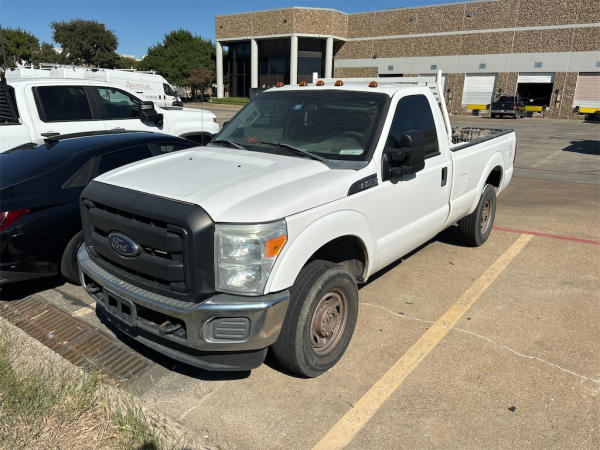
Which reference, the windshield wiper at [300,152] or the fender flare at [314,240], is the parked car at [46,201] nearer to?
the windshield wiper at [300,152]

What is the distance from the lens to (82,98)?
24.3 ft

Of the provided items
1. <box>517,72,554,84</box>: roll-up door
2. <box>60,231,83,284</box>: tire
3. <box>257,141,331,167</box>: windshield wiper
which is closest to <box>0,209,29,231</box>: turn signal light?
<box>60,231,83,284</box>: tire

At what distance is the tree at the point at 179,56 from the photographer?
61.0 metres

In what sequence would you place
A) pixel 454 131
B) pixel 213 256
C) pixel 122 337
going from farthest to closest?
pixel 454 131, pixel 122 337, pixel 213 256

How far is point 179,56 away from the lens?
6234 cm

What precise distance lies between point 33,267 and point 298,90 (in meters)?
2.91

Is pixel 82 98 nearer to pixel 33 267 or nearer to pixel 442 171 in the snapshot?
pixel 33 267

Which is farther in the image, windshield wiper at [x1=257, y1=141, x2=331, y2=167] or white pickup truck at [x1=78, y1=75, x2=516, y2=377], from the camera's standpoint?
windshield wiper at [x1=257, y1=141, x2=331, y2=167]

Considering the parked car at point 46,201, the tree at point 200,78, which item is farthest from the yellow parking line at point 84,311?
the tree at point 200,78

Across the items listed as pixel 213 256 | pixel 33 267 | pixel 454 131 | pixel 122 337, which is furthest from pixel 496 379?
pixel 454 131

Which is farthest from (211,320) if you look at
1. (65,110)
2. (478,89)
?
(478,89)

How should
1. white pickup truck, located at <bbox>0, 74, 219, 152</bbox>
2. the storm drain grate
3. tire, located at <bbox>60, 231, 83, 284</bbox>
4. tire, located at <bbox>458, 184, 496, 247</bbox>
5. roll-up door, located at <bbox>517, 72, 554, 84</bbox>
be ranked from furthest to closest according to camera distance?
roll-up door, located at <bbox>517, 72, 554, 84</bbox> < white pickup truck, located at <bbox>0, 74, 219, 152</bbox> < tire, located at <bbox>458, 184, 496, 247</bbox> < tire, located at <bbox>60, 231, 83, 284</bbox> < the storm drain grate

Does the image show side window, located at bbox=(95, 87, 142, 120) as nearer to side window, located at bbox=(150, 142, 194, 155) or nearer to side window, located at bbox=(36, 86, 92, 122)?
side window, located at bbox=(36, 86, 92, 122)

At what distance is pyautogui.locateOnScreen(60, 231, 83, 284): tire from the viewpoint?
4.32 metres
